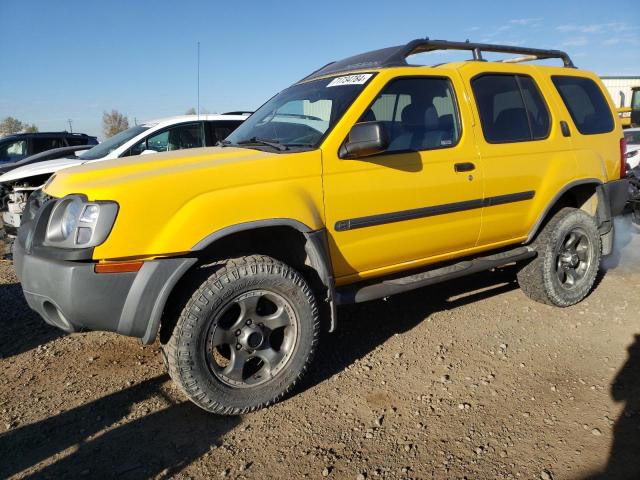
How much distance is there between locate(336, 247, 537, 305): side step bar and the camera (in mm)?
3270

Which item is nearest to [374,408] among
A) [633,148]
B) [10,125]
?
[633,148]

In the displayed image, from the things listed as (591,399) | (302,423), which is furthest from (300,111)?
(591,399)

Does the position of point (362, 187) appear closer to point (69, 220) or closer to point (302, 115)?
point (302, 115)

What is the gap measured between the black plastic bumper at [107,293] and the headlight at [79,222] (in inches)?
4.3

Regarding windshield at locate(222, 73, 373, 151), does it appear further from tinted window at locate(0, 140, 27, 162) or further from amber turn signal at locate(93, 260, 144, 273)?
tinted window at locate(0, 140, 27, 162)

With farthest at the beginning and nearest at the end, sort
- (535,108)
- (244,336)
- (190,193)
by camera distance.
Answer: (535,108)
(244,336)
(190,193)

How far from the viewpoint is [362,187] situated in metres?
3.12

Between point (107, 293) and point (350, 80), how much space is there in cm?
214

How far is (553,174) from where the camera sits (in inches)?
→ 161

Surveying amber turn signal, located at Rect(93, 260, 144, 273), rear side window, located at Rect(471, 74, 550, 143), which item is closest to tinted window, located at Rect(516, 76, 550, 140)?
rear side window, located at Rect(471, 74, 550, 143)

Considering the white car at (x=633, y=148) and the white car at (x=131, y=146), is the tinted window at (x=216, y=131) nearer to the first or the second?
the white car at (x=131, y=146)

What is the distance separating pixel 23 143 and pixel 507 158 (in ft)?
35.9

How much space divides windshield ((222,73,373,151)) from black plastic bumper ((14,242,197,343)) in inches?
43.7

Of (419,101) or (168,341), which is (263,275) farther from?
(419,101)
